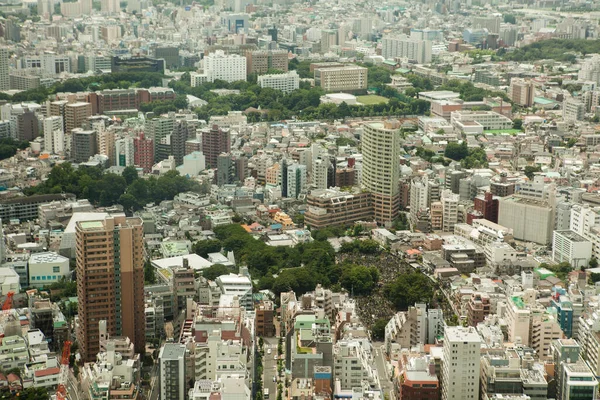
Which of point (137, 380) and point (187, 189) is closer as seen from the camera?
point (137, 380)

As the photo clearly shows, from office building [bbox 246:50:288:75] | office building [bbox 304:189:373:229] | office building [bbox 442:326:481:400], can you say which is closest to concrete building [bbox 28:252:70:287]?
office building [bbox 304:189:373:229]

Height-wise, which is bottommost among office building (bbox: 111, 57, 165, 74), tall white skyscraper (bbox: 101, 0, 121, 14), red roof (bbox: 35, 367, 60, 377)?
red roof (bbox: 35, 367, 60, 377)

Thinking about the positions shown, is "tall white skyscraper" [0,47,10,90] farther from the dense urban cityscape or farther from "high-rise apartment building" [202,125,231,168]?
"high-rise apartment building" [202,125,231,168]

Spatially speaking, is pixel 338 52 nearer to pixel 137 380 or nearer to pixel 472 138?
pixel 472 138

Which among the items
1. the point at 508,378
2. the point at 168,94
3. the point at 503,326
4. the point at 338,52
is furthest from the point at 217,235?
the point at 338,52

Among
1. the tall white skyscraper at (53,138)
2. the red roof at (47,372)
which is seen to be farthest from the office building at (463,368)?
the tall white skyscraper at (53,138)

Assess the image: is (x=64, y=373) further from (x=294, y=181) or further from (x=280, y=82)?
(x=280, y=82)

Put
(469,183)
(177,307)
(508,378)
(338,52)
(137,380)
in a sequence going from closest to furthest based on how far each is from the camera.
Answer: (508,378), (137,380), (177,307), (469,183), (338,52)
